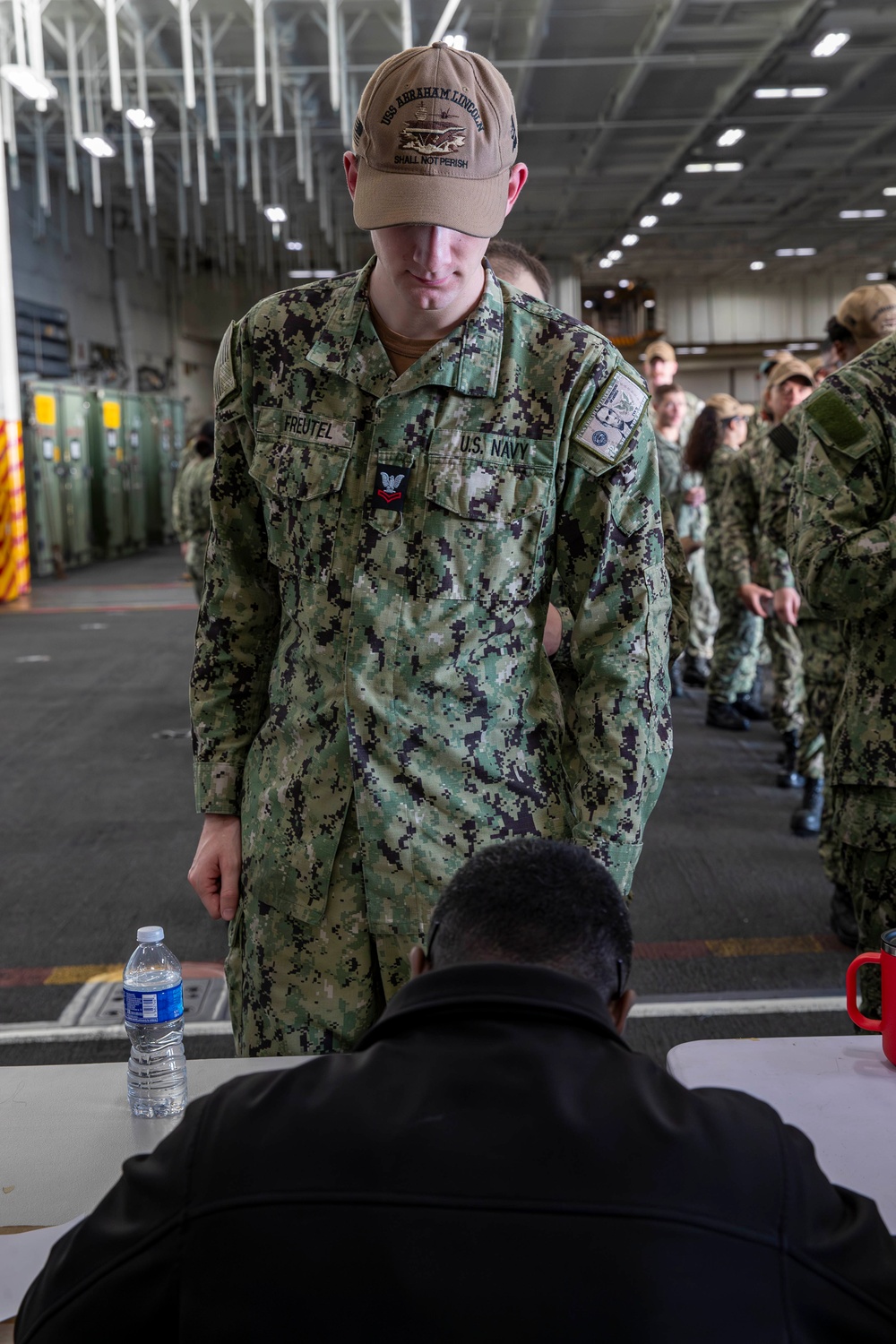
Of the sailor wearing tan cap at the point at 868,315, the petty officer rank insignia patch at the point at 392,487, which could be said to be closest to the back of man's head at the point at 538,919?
the petty officer rank insignia patch at the point at 392,487

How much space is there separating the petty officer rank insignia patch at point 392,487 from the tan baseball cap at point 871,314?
6.63 ft

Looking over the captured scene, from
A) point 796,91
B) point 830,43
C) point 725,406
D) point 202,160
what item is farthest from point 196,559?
point 796,91

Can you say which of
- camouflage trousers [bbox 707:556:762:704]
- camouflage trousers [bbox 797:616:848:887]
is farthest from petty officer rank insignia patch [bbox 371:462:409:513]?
camouflage trousers [bbox 707:556:762:704]

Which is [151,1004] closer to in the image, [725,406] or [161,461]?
[725,406]

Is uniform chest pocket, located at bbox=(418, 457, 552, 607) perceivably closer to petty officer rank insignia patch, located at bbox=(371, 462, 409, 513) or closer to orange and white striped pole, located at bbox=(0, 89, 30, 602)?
petty officer rank insignia patch, located at bbox=(371, 462, 409, 513)

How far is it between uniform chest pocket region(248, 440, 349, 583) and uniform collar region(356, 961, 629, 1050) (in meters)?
0.81

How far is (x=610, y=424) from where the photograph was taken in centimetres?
151

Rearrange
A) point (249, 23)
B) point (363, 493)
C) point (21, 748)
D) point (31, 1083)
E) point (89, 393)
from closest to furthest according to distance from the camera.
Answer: point (31, 1083), point (363, 493), point (21, 748), point (249, 23), point (89, 393)

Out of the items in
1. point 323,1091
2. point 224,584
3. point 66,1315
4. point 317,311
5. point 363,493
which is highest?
point 317,311

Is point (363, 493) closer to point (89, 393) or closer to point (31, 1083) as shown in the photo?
point (31, 1083)

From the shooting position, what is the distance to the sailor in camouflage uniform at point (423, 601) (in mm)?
1499

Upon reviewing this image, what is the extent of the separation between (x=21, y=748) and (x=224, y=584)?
5.08 metres

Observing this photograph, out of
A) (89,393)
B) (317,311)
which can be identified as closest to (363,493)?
(317,311)

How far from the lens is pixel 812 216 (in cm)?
2047
